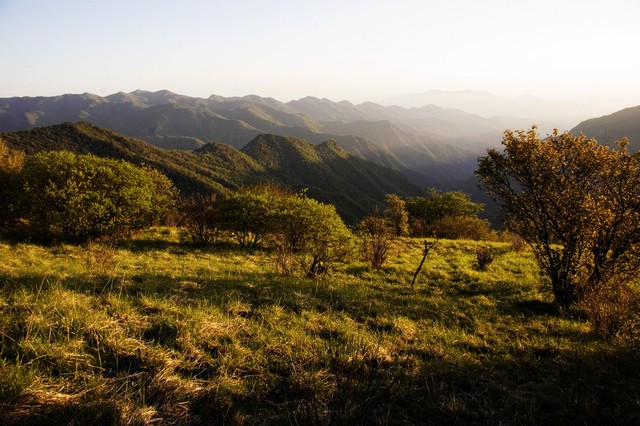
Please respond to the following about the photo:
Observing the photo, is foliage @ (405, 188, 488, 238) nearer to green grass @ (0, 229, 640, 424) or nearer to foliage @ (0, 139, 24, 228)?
green grass @ (0, 229, 640, 424)

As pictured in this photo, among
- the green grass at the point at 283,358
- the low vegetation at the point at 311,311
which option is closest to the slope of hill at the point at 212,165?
the low vegetation at the point at 311,311

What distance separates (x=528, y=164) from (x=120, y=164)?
1708 cm

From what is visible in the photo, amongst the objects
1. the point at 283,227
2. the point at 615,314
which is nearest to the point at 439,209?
the point at 283,227

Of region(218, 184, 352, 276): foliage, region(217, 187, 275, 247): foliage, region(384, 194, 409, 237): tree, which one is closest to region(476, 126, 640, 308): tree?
region(218, 184, 352, 276): foliage

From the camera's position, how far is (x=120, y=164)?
53.8ft

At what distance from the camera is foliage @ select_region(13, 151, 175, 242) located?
45.1ft

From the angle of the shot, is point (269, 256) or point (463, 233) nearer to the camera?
point (269, 256)

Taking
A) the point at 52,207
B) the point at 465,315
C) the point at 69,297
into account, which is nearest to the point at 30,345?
the point at 69,297

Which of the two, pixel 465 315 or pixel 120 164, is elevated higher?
pixel 120 164

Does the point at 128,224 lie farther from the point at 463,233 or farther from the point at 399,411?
the point at 463,233

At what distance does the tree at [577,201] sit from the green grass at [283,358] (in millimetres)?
1550

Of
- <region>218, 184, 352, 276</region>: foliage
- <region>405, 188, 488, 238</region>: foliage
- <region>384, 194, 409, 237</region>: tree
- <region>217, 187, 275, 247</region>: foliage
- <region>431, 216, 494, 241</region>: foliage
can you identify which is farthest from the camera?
<region>405, 188, 488, 238</region>: foliage

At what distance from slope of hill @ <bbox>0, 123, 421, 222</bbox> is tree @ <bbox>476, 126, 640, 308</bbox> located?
288 ft

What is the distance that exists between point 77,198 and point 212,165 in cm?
15479
